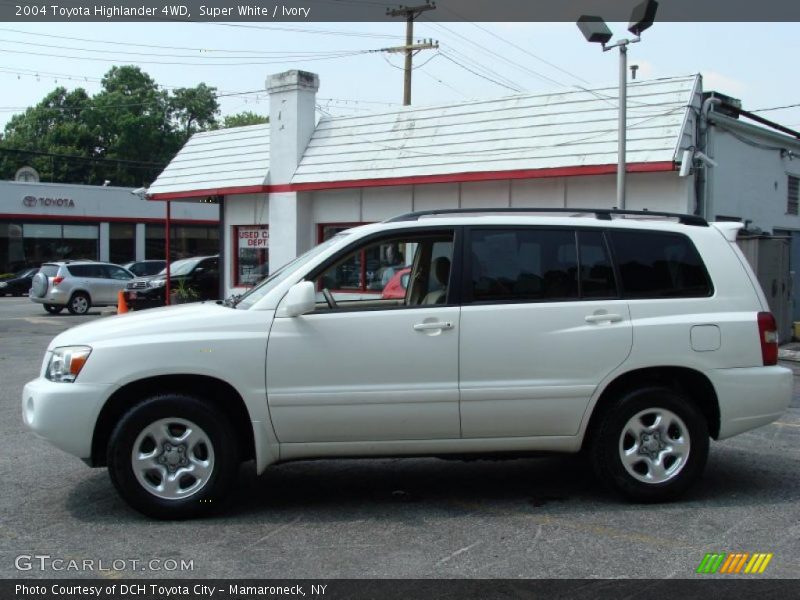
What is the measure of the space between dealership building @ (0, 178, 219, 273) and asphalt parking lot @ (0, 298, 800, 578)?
35.0 m

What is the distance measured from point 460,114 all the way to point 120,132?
62.9m

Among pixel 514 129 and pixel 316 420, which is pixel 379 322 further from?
pixel 514 129

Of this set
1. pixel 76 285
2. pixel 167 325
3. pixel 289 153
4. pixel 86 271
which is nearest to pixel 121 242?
pixel 86 271

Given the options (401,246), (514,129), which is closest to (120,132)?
(514,129)

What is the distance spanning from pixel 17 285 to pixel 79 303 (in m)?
12.9

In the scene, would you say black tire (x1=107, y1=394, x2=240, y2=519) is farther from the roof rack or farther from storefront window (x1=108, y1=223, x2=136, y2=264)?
storefront window (x1=108, y1=223, x2=136, y2=264)

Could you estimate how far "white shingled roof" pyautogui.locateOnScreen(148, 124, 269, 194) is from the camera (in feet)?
64.5

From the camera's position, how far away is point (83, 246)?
41531mm

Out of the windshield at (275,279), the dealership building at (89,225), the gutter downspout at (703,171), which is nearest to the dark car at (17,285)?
the dealership building at (89,225)

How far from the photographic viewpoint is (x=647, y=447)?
18.7ft

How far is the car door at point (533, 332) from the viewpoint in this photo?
216 inches

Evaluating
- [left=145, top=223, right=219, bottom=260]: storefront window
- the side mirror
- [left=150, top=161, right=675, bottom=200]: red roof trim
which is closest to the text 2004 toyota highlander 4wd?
the side mirror
